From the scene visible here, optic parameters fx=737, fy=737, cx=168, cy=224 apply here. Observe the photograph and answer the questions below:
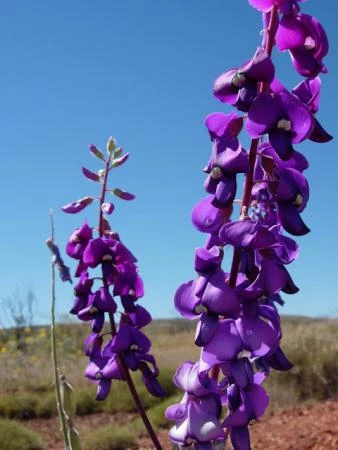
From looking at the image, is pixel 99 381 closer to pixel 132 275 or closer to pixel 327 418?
pixel 132 275

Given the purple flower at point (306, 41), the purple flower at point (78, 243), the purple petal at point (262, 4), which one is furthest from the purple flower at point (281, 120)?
the purple flower at point (78, 243)

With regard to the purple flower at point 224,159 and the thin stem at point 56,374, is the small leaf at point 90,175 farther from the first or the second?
the purple flower at point 224,159

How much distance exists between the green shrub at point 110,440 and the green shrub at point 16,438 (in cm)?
60

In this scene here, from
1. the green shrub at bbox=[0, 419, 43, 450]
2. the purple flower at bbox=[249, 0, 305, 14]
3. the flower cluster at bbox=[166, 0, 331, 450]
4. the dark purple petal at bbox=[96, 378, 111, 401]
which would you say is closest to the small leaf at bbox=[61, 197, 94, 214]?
the dark purple petal at bbox=[96, 378, 111, 401]

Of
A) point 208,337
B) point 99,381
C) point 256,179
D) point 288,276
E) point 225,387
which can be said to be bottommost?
point 99,381

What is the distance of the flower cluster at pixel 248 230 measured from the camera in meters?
1.50

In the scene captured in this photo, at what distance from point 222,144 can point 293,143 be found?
150 millimetres

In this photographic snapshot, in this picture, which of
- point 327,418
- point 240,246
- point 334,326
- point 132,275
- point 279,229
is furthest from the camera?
point 334,326

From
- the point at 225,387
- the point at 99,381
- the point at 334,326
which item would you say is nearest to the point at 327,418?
the point at 99,381

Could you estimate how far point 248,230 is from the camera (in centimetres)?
149

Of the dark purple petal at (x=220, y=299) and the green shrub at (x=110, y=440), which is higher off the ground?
the dark purple petal at (x=220, y=299)

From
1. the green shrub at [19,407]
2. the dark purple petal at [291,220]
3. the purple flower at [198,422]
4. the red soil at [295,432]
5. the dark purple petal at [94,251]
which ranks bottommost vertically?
the green shrub at [19,407]

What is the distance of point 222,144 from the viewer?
1561 mm

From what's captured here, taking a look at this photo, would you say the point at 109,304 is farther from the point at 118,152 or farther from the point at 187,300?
the point at 187,300
